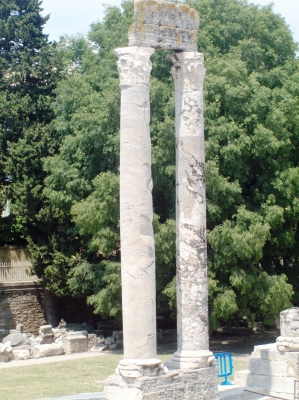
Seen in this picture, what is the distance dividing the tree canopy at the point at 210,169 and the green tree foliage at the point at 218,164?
0.05 metres

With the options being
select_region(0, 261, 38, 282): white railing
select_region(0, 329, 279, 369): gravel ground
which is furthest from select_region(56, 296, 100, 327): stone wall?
select_region(0, 329, 279, 369): gravel ground

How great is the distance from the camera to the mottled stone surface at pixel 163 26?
13.6 m

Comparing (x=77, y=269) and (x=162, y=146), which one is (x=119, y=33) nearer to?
(x=162, y=146)

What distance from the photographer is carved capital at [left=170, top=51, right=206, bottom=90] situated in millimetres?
14336

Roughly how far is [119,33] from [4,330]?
1213cm

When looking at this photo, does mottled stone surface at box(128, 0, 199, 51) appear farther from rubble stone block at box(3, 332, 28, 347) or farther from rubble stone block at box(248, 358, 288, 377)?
rubble stone block at box(3, 332, 28, 347)

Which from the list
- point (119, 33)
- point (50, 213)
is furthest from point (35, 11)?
point (50, 213)

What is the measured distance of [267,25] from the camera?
27094mm

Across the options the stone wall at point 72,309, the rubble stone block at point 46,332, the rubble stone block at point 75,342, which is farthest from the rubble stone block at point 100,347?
the stone wall at point 72,309

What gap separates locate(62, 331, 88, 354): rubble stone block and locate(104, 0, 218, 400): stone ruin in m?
12.5

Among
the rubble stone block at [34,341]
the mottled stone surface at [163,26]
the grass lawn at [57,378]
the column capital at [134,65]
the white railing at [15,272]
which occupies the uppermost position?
the mottled stone surface at [163,26]

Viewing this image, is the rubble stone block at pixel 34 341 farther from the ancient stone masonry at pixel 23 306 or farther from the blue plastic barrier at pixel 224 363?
the blue plastic barrier at pixel 224 363

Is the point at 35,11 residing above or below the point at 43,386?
above

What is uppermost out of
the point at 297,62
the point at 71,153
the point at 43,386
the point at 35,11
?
the point at 35,11
